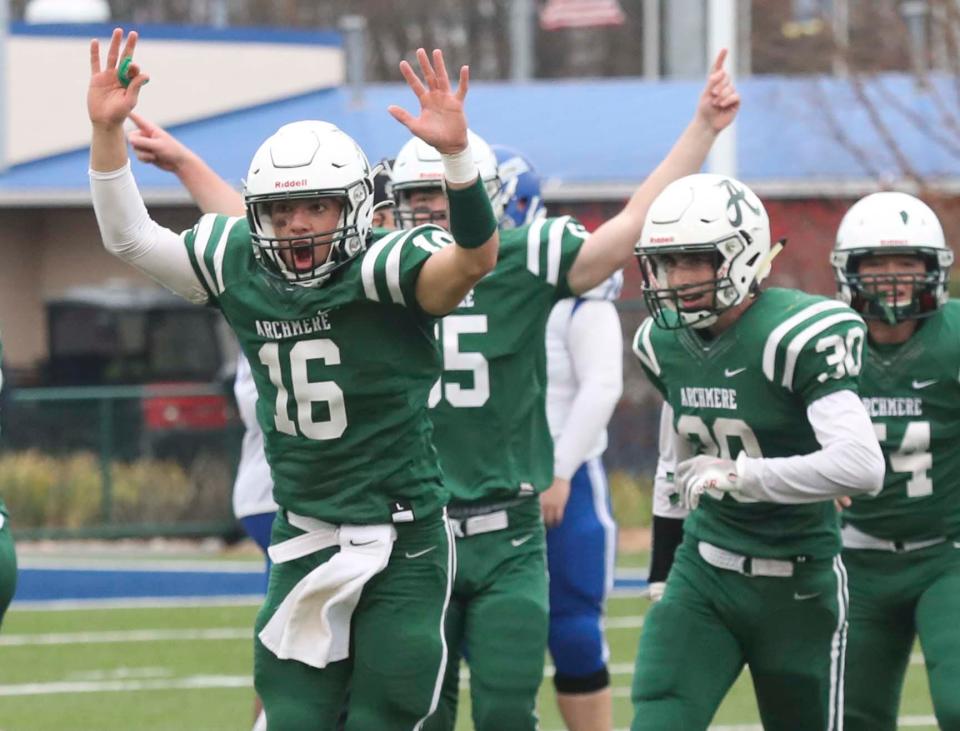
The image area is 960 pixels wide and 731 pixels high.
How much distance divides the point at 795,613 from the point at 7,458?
9.94 meters

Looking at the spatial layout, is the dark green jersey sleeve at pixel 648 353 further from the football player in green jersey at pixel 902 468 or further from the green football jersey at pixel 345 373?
the green football jersey at pixel 345 373

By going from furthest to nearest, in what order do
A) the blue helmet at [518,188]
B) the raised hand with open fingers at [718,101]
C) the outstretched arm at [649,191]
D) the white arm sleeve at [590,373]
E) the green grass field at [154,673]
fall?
the green grass field at [154,673] < the white arm sleeve at [590,373] < the blue helmet at [518,188] < the raised hand with open fingers at [718,101] < the outstretched arm at [649,191]

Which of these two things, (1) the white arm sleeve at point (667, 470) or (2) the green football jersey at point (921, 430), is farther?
(2) the green football jersey at point (921, 430)

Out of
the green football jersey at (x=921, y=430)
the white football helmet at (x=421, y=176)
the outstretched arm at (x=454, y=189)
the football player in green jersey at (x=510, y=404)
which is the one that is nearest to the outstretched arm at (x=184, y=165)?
the white football helmet at (x=421, y=176)

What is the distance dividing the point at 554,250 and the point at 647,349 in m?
0.44

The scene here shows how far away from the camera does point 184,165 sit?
18.9ft

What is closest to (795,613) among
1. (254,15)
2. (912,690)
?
(912,690)

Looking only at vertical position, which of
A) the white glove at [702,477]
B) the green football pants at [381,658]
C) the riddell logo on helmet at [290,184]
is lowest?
the green football pants at [381,658]

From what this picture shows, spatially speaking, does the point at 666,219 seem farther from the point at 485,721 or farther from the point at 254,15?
the point at 254,15

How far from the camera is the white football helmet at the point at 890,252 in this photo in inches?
226

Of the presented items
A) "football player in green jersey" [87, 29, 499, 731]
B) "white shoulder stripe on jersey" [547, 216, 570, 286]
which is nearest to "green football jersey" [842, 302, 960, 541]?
"white shoulder stripe on jersey" [547, 216, 570, 286]

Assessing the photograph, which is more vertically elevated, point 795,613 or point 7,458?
point 795,613

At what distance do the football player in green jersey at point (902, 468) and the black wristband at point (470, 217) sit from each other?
1655mm

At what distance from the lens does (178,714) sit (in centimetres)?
840
